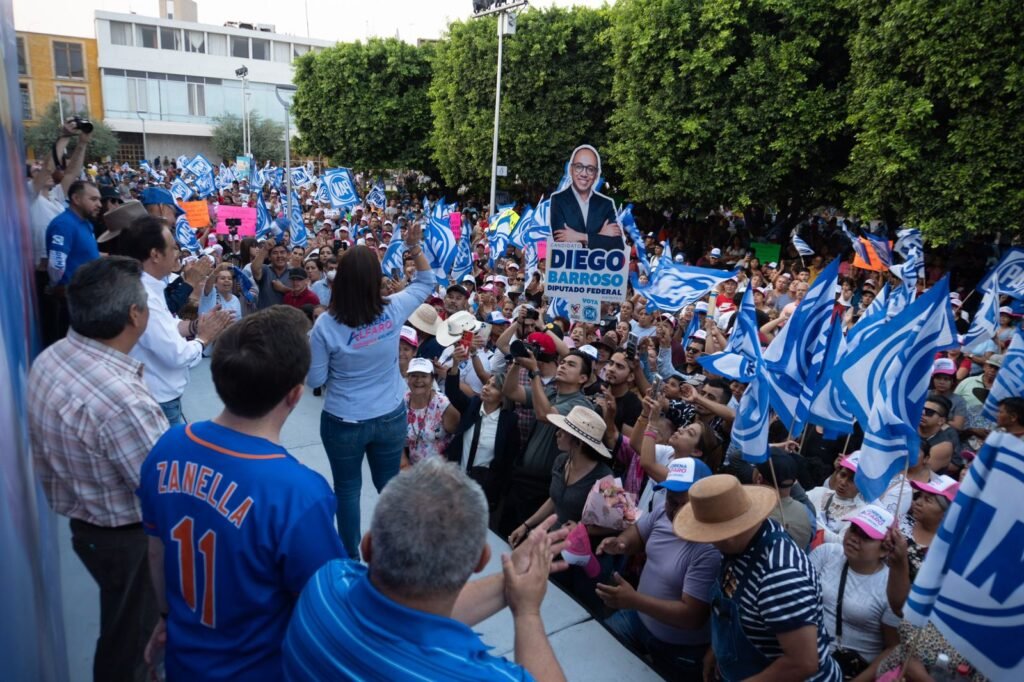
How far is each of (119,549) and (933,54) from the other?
1483 cm

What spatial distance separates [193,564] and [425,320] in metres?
4.40

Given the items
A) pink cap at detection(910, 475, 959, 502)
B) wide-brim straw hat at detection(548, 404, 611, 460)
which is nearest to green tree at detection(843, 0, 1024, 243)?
pink cap at detection(910, 475, 959, 502)

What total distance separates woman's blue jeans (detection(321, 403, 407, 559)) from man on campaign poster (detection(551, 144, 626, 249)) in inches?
150

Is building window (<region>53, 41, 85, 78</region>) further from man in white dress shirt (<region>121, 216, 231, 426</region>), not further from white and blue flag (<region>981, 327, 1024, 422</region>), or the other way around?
white and blue flag (<region>981, 327, 1024, 422</region>)

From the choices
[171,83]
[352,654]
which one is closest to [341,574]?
[352,654]

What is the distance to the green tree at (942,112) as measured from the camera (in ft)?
40.0

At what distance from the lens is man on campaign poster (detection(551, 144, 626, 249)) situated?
7.11 m

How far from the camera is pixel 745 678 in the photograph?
268 cm

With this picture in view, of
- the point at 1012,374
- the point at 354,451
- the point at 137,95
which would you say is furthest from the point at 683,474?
the point at 137,95

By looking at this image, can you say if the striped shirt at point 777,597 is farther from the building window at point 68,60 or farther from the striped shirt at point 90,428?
the building window at point 68,60

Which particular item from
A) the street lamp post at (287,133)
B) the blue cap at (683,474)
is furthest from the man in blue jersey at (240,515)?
the street lamp post at (287,133)

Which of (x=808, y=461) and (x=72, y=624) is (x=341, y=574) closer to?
(x=72, y=624)

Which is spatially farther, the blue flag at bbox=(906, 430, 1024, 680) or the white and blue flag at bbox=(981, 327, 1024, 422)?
the white and blue flag at bbox=(981, 327, 1024, 422)

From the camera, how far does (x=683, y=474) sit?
11.6 ft
